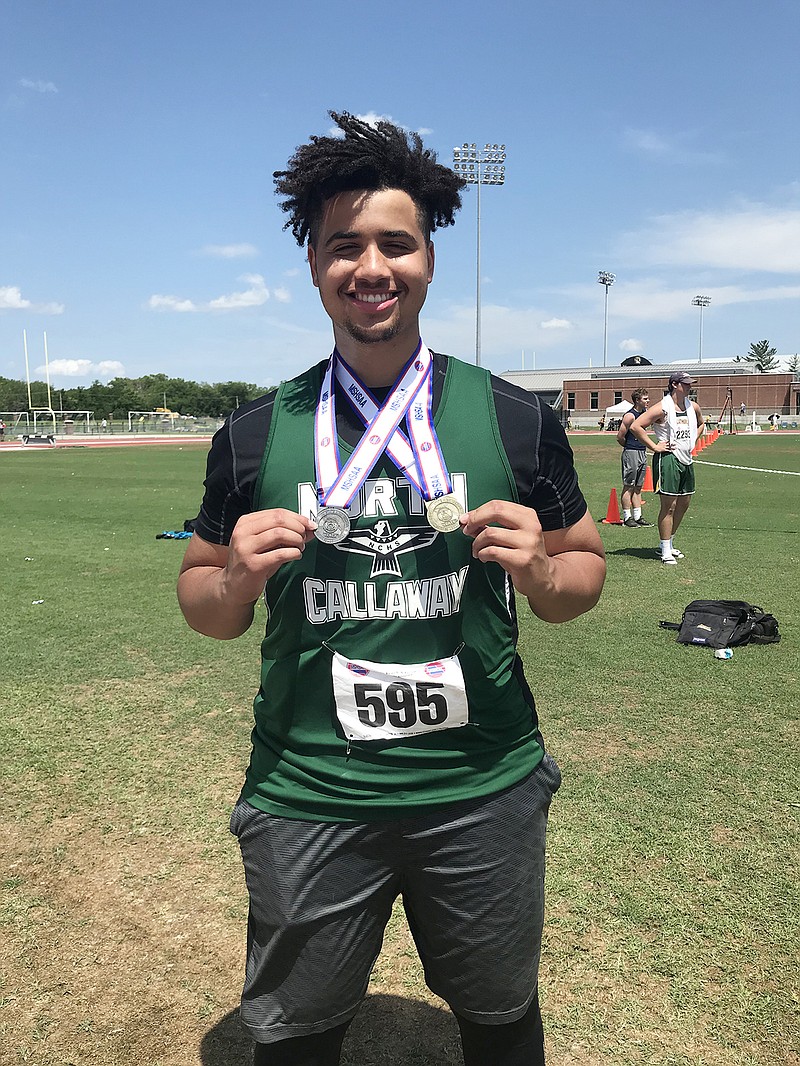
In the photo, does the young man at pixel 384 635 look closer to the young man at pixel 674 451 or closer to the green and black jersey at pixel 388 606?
the green and black jersey at pixel 388 606

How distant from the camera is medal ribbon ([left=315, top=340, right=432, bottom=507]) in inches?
69.4

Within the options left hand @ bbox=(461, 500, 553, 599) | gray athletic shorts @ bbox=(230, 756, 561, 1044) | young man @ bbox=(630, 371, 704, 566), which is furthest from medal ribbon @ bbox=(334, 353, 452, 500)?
young man @ bbox=(630, 371, 704, 566)

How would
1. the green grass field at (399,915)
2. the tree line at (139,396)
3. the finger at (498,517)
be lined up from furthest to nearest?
the tree line at (139,396), the green grass field at (399,915), the finger at (498,517)

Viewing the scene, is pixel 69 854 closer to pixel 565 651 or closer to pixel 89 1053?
pixel 89 1053

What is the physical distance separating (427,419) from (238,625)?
665 millimetres

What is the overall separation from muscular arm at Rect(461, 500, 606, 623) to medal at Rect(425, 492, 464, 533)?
3cm

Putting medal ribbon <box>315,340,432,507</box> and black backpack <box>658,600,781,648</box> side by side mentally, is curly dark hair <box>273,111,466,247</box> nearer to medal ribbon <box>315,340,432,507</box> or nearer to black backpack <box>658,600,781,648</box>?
medal ribbon <box>315,340,432,507</box>

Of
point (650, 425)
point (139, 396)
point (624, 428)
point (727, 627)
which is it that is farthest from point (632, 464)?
point (139, 396)

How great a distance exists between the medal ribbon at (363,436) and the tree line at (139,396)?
83.5 meters

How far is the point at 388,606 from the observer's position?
1.76 metres

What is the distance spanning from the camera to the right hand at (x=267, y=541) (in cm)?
168

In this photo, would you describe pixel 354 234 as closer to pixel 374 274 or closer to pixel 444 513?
pixel 374 274

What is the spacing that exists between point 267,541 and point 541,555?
567 mm

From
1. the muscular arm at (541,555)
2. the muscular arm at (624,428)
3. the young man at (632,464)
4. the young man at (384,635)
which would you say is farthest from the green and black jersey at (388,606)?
the muscular arm at (624,428)
